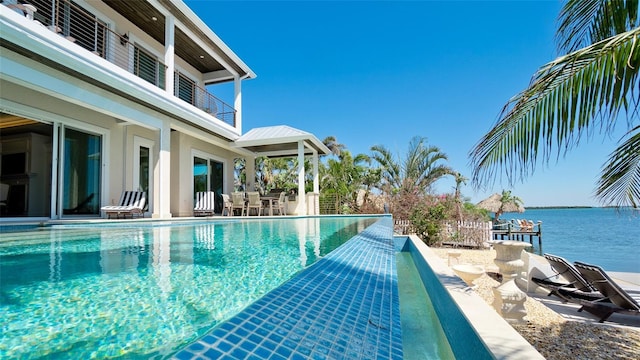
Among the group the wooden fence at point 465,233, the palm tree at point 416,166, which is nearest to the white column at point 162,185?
the wooden fence at point 465,233

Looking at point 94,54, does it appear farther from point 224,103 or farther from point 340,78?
point 340,78

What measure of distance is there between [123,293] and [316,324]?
161 cm

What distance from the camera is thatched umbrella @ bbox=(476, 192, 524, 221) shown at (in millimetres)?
32375

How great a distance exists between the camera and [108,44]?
31.2 ft

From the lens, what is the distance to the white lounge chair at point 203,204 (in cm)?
1220

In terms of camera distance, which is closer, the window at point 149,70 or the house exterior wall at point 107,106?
the house exterior wall at point 107,106

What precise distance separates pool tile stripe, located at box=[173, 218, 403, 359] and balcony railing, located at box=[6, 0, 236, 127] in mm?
7992

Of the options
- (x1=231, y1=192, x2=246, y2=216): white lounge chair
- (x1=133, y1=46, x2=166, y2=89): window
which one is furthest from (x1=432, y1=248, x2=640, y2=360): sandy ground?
(x1=133, y1=46, x2=166, y2=89): window

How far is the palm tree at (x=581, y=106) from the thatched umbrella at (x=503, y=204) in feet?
107

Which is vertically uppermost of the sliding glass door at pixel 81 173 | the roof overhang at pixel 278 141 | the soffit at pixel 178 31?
the soffit at pixel 178 31

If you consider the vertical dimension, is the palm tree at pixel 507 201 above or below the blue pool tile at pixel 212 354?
below

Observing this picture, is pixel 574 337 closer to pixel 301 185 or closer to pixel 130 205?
pixel 301 185

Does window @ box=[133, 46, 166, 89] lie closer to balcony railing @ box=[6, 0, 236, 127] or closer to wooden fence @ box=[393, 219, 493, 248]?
balcony railing @ box=[6, 0, 236, 127]

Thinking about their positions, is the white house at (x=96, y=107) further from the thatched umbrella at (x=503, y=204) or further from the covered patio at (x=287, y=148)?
the thatched umbrella at (x=503, y=204)
